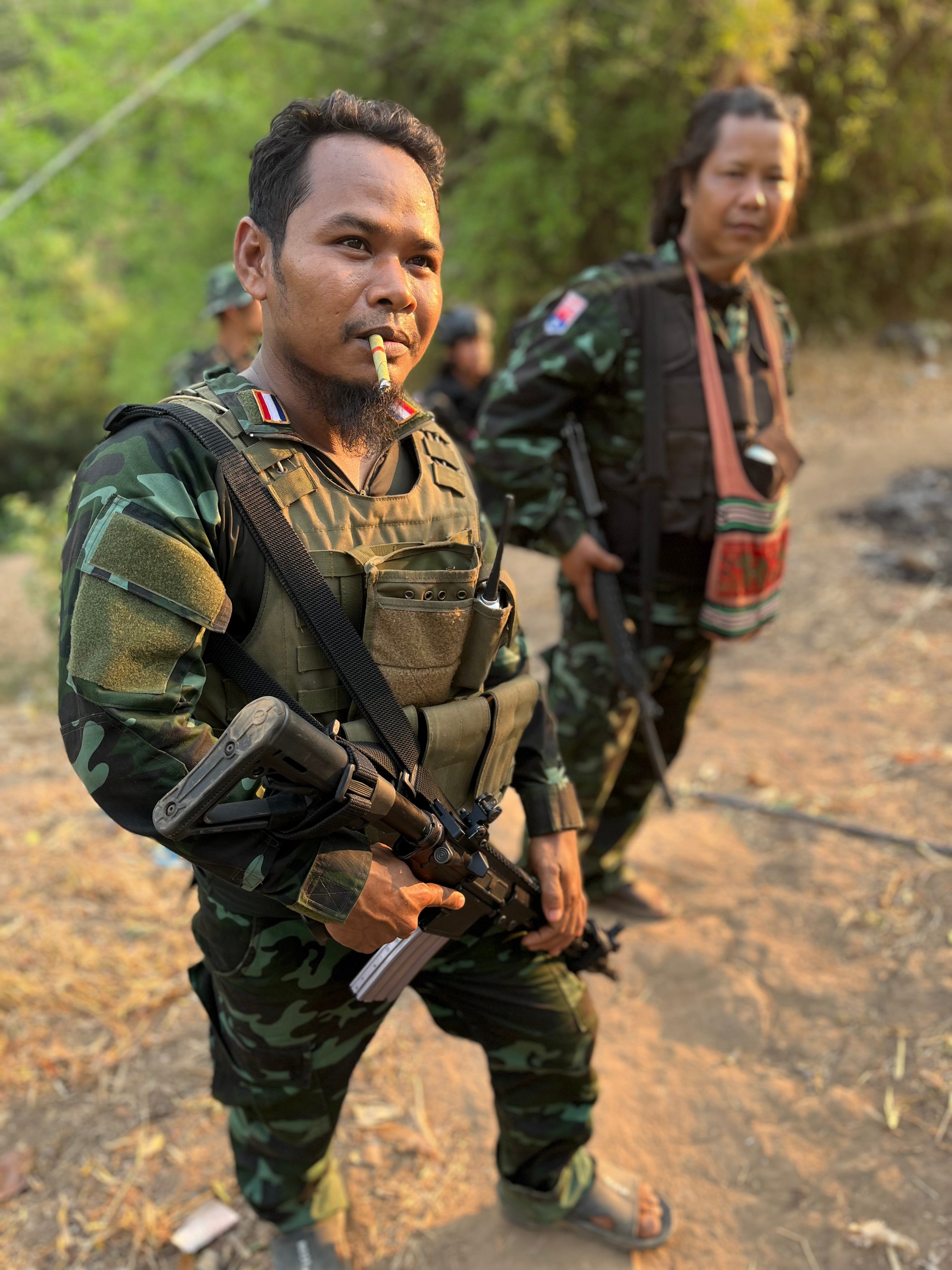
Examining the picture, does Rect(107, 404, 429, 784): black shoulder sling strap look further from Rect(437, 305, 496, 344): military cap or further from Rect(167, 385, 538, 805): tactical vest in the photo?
Rect(437, 305, 496, 344): military cap

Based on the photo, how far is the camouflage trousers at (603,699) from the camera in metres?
2.85

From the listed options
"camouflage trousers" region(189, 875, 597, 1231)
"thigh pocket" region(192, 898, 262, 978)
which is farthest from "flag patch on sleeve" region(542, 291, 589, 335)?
"thigh pocket" region(192, 898, 262, 978)

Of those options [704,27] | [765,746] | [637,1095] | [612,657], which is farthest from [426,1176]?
[704,27]

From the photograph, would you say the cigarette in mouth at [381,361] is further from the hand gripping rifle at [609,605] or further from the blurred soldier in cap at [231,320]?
the blurred soldier in cap at [231,320]

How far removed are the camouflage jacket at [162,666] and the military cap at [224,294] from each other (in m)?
2.61

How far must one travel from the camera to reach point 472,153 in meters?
11.4

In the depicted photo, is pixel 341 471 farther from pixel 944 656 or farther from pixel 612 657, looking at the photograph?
pixel 944 656

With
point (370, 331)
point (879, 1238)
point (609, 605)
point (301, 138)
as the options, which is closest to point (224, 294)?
point (609, 605)

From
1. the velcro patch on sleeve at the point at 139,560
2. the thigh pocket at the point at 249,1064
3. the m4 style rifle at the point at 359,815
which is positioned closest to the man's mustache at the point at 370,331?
the velcro patch on sleeve at the point at 139,560

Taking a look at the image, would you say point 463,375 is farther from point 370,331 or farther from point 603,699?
point 370,331

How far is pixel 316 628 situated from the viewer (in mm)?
1451

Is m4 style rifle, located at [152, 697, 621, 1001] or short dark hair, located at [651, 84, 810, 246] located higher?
short dark hair, located at [651, 84, 810, 246]

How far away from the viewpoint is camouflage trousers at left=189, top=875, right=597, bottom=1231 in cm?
167

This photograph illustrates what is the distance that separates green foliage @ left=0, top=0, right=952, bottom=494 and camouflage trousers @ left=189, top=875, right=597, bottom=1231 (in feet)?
27.7
